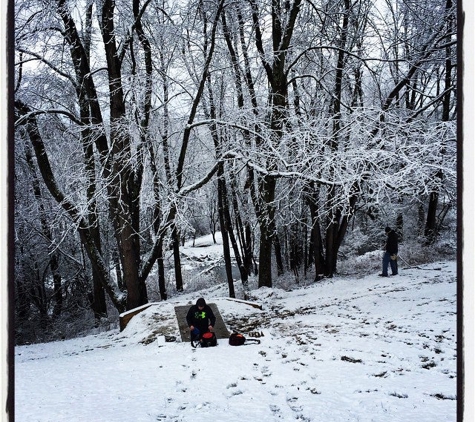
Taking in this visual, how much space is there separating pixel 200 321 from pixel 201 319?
37 mm

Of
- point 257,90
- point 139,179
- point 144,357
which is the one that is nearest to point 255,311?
point 144,357

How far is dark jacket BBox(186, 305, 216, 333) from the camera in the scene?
6.40 metres

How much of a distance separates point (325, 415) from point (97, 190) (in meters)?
5.22

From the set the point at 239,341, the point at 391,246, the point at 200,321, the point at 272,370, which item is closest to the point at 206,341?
the point at 200,321

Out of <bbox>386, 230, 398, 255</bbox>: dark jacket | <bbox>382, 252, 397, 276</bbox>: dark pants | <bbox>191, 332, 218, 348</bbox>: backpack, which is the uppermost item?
<bbox>386, 230, 398, 255</bbox>: dark jacket

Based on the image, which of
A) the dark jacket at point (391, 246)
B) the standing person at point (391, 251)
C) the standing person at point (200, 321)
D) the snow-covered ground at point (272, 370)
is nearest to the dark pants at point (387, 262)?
the standing person at point (391, 251)

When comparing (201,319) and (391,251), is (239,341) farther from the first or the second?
(391,251)

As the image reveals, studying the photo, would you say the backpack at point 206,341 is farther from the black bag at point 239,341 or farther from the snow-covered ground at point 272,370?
the black bag at point 239,341

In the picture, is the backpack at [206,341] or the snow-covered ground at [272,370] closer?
the snow-covered ground at [272,370]

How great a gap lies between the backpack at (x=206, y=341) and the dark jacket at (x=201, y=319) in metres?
0.13

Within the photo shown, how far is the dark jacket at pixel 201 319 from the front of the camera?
640 cm

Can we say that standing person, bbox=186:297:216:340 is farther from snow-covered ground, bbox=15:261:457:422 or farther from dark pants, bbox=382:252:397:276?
dark pants, bbox=382:252:397:276

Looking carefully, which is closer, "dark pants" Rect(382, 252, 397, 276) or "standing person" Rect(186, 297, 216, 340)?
"standing person" Rect(186, 297, 216, 340)

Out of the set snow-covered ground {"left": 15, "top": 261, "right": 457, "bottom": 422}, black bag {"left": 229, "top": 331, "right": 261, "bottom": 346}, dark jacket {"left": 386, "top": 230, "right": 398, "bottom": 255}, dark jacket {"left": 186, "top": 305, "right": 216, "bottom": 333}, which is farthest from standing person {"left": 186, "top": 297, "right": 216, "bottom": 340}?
dark jacket {"left": 386, "top": 230, "right": 398, "bottom": 255}
